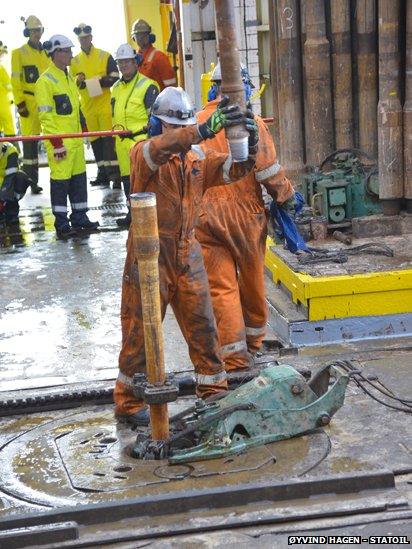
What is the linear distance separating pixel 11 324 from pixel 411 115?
3511 mm

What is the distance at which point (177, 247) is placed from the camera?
5891 millimetres

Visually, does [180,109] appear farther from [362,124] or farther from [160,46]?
[160,46]

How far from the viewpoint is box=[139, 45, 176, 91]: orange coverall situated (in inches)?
566

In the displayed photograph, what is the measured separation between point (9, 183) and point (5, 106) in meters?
3.35

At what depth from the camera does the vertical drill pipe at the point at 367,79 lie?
9188 mm

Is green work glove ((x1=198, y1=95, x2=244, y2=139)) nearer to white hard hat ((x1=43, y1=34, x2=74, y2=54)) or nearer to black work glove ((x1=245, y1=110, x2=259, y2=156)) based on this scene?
black work glove ((x1=245, y1=110, x2=259, y2=156))

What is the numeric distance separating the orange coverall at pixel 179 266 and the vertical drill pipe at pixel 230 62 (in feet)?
1.09

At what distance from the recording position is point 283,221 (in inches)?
274

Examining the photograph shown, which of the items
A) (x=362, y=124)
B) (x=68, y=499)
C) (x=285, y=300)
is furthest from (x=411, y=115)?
(x=68, y=499)

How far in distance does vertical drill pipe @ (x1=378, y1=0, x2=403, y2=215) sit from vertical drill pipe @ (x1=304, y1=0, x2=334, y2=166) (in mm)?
982

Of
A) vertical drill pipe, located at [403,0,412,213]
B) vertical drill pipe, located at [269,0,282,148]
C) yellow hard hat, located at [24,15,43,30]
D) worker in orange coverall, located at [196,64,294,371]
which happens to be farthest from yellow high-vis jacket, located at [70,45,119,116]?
worker in orange coverall, located at [196,64,294,371]

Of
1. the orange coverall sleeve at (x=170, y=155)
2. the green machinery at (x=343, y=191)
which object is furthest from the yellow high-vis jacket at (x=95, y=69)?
the orange coverall sleeve at (x=170, y=155)

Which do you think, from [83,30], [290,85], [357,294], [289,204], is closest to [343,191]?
[357,294]

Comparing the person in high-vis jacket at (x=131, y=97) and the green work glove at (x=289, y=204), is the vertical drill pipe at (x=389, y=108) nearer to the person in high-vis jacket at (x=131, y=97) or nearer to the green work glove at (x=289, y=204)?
the green work glove at (x=289, y=204)
